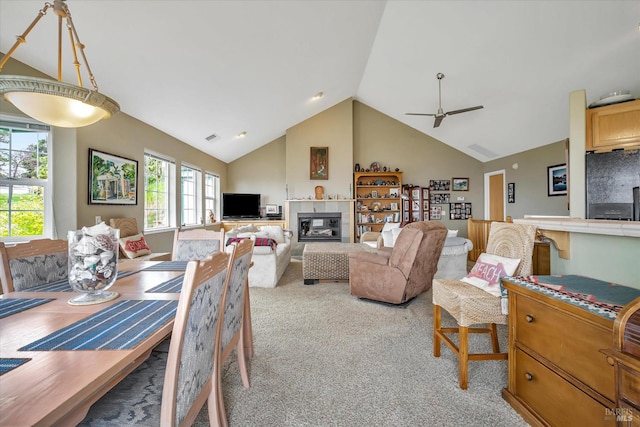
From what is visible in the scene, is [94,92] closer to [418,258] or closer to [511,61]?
[418,258]

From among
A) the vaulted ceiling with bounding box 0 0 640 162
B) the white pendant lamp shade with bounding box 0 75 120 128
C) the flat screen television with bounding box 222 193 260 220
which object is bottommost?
the flat screen television with bounding box 222 193 260 220

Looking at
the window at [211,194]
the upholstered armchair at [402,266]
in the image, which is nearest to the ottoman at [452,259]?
the upholstered armchair at [402,266]

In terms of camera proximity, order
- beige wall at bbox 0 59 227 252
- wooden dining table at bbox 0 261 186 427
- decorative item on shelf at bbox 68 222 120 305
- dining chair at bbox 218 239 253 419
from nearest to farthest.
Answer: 1. wooden dining table at bbox 0 261 186 427
2. decorative item on shelf at bbox 68 222 120 305
3. dining chair at bbox 218 239 253 419
4. beige wall at bbox 0 59 227 252

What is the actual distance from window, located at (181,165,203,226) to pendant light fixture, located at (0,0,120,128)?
14.2 ft

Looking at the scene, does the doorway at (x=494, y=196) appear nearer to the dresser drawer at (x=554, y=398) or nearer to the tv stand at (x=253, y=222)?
the tv stand at (x=253, y=222)

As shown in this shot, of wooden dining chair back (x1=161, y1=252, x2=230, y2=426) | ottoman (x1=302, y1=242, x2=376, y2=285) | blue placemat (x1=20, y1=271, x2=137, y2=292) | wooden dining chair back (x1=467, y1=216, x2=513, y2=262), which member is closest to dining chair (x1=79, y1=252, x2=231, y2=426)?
wooden dining chair back (x1=161, y1=252, x2=230, y2=426)

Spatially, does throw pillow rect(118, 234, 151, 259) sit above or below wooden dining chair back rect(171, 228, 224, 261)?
below

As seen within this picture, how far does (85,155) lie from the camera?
3.20m

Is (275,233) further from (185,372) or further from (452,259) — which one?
(185,372)

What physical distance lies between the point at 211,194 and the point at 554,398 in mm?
7063

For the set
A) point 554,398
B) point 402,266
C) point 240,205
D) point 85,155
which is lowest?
point 554,398

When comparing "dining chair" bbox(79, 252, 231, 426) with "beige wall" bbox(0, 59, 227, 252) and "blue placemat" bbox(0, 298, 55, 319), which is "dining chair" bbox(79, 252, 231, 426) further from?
"beige wall" bbox(0, 59, 227, 252)

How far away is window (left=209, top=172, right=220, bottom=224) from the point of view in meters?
6.65

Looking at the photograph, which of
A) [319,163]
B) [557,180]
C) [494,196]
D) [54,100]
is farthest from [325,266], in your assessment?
[494,196]
